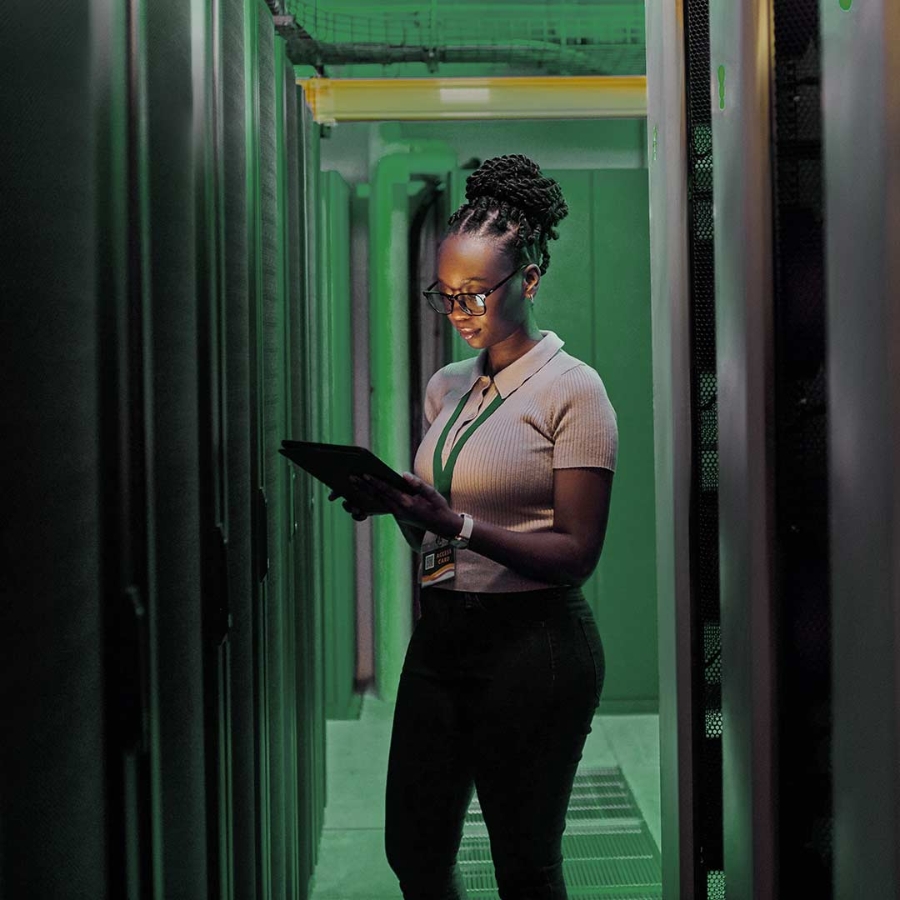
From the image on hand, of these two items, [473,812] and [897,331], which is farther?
[473,812]

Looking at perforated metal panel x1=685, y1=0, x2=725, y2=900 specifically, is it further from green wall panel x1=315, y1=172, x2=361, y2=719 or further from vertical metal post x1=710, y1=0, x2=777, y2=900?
green wall panel x1=315, y1=172, x2=361, y2=719

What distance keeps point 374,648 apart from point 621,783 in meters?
1.15

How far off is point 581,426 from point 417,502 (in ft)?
0.87

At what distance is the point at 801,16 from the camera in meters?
1.16

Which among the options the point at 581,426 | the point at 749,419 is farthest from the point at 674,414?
the point at 749,419

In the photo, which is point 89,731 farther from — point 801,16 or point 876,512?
point 801,16

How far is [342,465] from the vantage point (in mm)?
1477

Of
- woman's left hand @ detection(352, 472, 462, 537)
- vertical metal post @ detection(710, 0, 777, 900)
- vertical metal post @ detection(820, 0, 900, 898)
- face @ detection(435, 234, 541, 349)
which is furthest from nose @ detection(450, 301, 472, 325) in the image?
vertical metal post @ detection(820, 0, 900, 898)

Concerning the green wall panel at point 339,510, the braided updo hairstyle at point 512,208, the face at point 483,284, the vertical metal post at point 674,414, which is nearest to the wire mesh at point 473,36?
the green wall panel at point 339,510

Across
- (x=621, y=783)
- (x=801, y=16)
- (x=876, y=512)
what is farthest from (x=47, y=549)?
(x=621, y=783)

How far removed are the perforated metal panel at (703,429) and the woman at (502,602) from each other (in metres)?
0.21

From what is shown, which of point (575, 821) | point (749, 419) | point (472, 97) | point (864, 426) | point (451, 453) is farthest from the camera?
point (472, 97)

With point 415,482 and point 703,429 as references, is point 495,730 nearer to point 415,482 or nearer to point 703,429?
point 415,482

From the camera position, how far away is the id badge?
156cm
